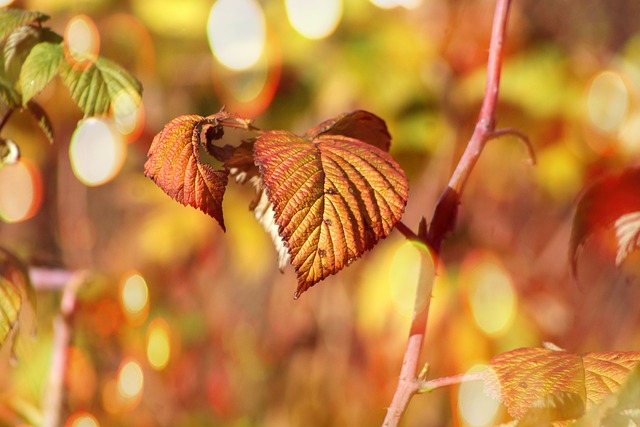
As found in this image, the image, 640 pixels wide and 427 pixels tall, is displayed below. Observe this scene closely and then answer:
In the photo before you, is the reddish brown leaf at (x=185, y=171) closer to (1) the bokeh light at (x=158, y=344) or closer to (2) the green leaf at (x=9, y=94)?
(2) the green leaf at (x=9, y=94)

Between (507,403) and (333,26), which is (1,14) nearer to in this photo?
(507,403)

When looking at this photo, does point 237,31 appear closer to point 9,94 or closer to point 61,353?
point 61,353

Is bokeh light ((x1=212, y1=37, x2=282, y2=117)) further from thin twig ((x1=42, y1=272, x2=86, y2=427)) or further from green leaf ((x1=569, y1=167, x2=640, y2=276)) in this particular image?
green leaf ((x1=569, y1=167, x2=640, y2=276))

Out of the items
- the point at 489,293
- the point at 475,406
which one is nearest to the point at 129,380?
the point at 475,406

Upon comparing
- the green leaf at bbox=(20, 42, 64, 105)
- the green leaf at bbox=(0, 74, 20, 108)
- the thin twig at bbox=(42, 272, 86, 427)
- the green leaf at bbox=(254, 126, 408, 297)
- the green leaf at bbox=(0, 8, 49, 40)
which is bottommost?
the thin twig at bbox=(42, 272, 86, 427)

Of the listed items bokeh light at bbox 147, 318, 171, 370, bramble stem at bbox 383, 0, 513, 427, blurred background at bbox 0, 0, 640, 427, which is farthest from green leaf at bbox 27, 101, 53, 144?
bokeh light at bbox 147, 318, 171, 370

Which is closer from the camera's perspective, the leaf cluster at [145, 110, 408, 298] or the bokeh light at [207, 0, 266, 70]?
the leaf cluster at [145, 110, 408, 298]

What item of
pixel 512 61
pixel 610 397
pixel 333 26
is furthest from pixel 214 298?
pixel 610 397
